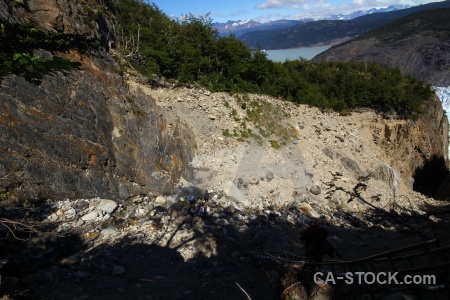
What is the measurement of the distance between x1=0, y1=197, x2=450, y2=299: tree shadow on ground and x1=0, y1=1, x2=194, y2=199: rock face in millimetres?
1500

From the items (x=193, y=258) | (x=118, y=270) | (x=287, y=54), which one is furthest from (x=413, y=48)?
(x=118, y=270)

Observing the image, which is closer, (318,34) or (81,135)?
(81,135)

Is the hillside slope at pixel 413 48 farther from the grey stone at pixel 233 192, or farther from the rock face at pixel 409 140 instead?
the grey stone at pixel 233 192

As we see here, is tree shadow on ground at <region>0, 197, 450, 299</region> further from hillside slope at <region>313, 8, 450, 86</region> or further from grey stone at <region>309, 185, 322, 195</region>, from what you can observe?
hillside slope at <region>313, 8, 450, 86</region>

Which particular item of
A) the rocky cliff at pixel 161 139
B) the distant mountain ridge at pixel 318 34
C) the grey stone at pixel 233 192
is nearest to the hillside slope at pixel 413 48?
the rocky cliff at pixel 161 139

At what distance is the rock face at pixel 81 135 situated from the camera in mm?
6828

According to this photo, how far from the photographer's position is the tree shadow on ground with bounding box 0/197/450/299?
5316mm

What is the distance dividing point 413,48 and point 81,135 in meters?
59.0

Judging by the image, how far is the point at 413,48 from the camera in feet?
166

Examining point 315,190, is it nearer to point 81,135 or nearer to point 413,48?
point 81,135

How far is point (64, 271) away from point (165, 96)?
27.5 feet

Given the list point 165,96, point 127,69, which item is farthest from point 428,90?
point 127,69

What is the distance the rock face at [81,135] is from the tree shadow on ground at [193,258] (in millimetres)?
1500

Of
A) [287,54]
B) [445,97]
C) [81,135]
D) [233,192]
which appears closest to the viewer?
[81,135]
